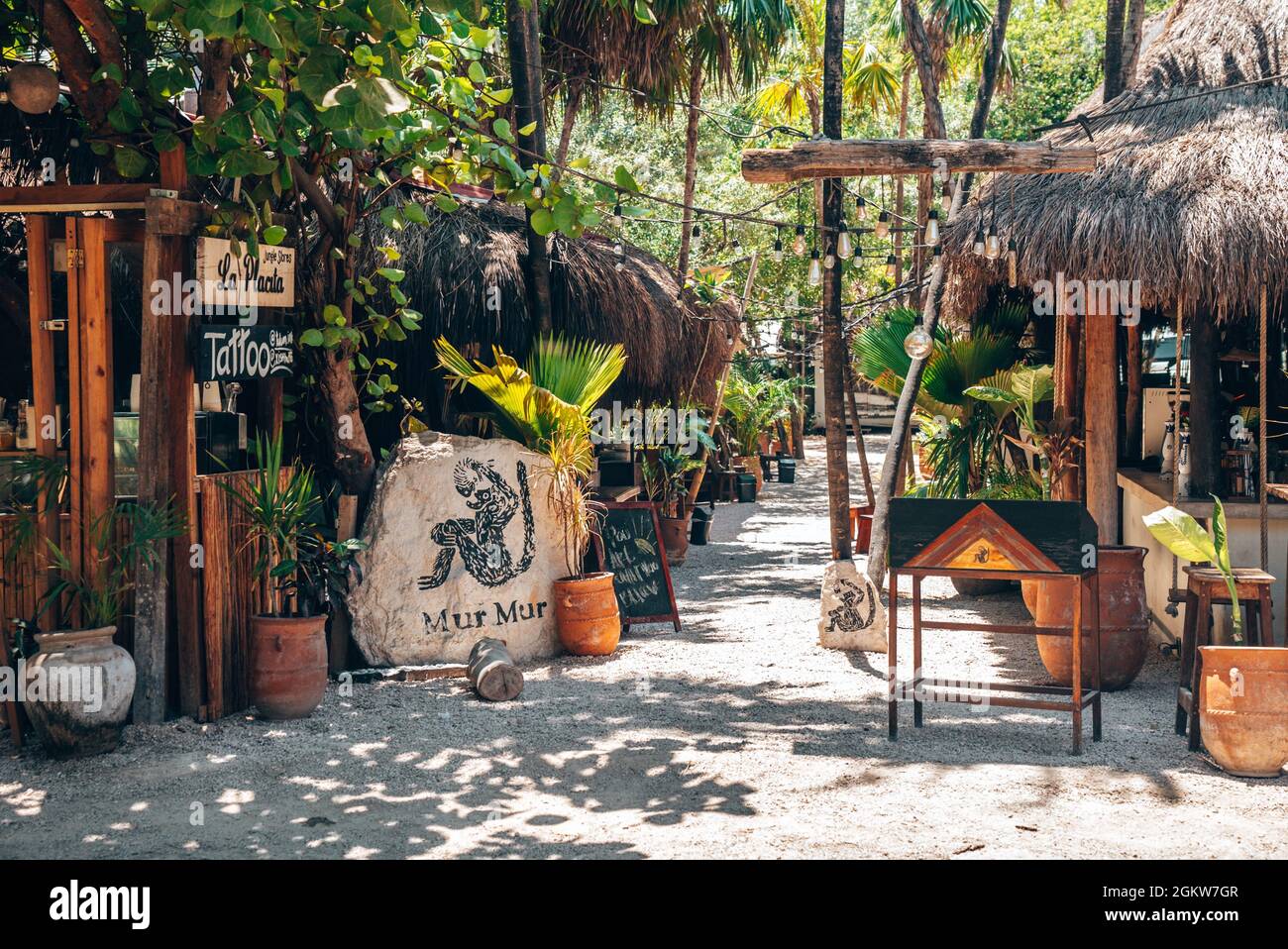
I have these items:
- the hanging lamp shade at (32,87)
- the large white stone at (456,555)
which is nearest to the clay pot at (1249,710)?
the large white stone at (456,555)

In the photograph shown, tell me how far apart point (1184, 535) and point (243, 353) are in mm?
4638

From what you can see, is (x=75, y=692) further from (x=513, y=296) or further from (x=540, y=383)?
(x=513, y=296)

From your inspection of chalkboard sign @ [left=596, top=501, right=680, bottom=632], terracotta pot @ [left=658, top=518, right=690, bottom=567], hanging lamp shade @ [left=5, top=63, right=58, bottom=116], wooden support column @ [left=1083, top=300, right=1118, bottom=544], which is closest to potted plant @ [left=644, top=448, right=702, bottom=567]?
terracotta pot @ [left=658, top=518, right=690, bottom=567]

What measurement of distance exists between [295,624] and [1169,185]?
5.31 metres

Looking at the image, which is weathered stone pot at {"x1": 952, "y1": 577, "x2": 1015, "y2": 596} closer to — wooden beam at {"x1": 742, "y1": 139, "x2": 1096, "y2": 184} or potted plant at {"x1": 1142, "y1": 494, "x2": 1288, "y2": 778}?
wooden beam at {"x1": 742, "y1": 139, "x2": 1096, "y2": 184}

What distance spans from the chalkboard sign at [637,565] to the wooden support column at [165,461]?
316cm

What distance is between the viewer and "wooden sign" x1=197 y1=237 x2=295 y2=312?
646 cm

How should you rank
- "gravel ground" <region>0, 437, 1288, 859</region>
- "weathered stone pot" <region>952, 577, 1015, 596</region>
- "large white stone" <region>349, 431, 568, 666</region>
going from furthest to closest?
"weathered stone pot" <region>952, 577, 1015, 596</region>
"large white stone" <region>349, 431, 568, 666</region>
"gravel ground" <region>0, 437, 1288, 859</region>

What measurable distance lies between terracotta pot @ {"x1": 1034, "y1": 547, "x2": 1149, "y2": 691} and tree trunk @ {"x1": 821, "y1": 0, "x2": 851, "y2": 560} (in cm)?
277

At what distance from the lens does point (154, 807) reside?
5.30m

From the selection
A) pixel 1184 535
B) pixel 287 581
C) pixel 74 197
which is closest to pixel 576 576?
pixel 287 581

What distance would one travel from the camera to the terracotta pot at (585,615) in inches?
322

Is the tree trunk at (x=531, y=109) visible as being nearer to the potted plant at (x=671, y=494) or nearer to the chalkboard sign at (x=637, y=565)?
the chalkboard sign at (x=637, y=565)

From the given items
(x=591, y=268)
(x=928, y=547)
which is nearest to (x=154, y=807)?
(x=928, y=547)
